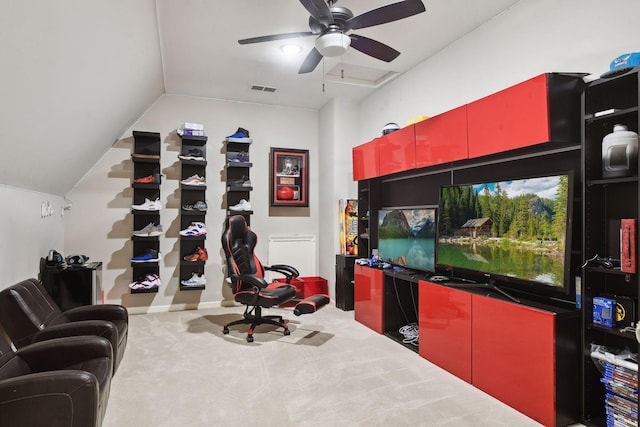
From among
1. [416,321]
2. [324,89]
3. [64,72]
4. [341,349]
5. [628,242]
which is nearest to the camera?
[628,242]

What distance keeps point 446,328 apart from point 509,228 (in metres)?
0.94

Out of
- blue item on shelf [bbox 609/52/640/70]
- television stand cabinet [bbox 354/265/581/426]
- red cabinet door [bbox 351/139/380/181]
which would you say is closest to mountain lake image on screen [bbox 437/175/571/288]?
television stand cabinet [bbox 354/265/581/426]

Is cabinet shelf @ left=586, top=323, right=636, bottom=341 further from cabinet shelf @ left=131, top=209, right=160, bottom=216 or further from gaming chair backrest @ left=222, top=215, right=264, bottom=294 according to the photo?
cabinet shelf @ left=131, top=209, right=160, bottom=216

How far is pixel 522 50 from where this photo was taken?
2.90 meters

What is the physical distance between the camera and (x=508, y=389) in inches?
96.1

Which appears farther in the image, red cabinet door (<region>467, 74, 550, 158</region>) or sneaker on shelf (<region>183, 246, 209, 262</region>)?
sneaker on shelf (<region>183, 246, 209, 262</region>)

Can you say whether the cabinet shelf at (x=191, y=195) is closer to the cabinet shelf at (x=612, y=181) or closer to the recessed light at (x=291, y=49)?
the recessed light at (x=291, y=49)

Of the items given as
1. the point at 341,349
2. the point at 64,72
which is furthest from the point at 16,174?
the point at 341,349

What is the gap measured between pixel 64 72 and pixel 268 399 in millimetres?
2406

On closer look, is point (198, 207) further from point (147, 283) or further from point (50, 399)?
point (50, 399)

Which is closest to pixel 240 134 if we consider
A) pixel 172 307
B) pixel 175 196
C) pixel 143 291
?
pixel 175 196

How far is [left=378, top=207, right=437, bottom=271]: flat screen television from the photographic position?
3.51 m

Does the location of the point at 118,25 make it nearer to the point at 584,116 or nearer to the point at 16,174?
the point at 16,174

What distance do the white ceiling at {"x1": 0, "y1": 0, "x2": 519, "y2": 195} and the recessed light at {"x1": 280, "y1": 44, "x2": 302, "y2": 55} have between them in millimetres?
78
